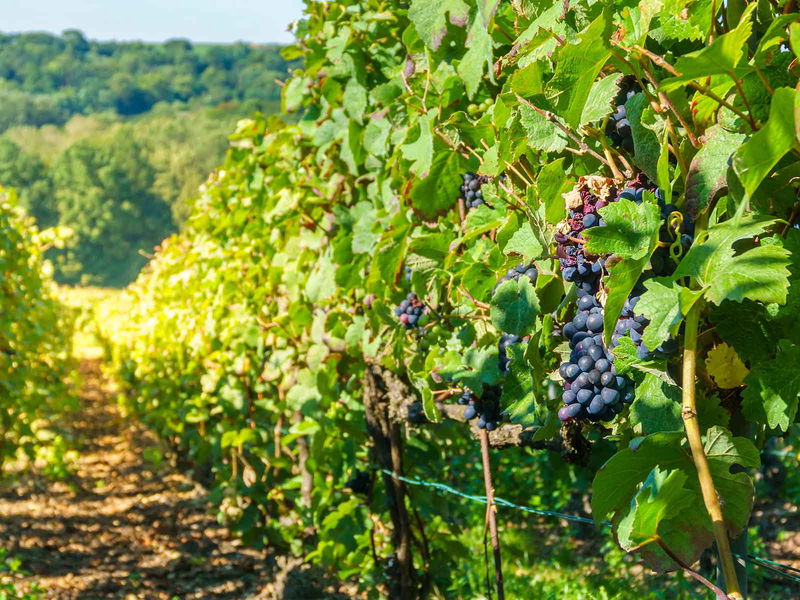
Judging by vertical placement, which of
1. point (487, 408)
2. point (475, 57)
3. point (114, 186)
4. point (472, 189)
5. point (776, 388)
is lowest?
point (487, 408)

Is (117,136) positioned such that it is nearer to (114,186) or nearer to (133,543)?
(114,186)

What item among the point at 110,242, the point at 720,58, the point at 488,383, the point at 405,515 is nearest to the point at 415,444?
the point at 405,515

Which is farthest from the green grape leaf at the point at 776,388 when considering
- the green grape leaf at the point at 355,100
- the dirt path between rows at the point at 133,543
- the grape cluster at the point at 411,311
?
the dirt path between rows at the point at 133,543

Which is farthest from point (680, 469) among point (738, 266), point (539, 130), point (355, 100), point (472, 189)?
point (355, 100)

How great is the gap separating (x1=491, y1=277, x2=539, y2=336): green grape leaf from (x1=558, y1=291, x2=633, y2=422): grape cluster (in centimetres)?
20

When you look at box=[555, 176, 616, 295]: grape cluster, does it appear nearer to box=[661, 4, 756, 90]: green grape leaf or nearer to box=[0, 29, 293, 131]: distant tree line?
box=[661, 4, 756, 90]: green grape leaf

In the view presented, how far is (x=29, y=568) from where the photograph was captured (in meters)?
4.81

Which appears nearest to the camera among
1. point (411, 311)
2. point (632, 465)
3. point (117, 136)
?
point (632, 465)

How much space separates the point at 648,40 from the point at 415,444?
6.69ft

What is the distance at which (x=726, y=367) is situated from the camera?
1.12 metres

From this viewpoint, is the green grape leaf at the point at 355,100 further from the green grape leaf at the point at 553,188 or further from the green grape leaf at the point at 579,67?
the green grape leaf at the point at 579,67

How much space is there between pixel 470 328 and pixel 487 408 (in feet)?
0.62

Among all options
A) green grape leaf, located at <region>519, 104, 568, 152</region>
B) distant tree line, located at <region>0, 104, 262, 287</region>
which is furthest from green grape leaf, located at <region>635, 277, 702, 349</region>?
distant tree line, located at <region>0, 104, 262, 287</region>

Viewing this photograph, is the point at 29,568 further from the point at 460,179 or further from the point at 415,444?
the point at 460,179
